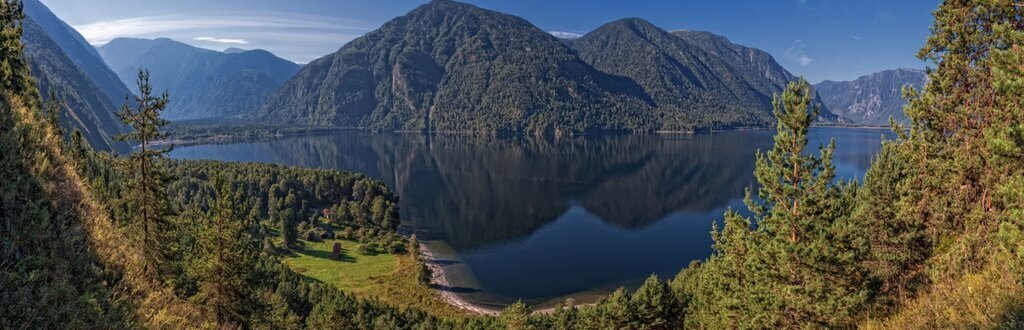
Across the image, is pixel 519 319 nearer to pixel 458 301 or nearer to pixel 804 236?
pixel 804 236

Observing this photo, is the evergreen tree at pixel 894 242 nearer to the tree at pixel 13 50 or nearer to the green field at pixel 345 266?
the tree at pixel 13 50

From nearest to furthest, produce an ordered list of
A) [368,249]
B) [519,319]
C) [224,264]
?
[224,264] < [519,319] < [368,249]

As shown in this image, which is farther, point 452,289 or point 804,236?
point 452,289

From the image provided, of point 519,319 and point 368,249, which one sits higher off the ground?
point 519,319

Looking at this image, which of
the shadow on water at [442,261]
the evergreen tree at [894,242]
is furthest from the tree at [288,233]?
the evergreen tree at [894,242]

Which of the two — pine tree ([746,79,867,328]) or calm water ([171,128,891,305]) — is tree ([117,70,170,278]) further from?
calm water ([171,128,891,305])

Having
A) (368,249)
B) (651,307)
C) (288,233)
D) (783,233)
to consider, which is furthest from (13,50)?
(288,233)

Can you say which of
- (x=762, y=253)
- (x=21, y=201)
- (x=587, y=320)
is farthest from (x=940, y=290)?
(x=587, y=320)
